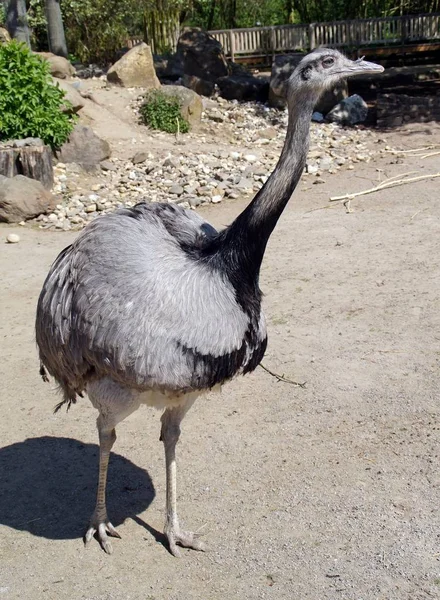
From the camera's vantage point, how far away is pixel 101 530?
4.03 metres

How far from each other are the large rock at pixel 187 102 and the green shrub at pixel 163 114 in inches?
3.2

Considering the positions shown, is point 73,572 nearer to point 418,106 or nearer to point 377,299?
point 377,299

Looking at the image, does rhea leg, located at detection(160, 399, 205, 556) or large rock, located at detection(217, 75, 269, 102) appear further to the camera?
large rock, located at detection(217, 75, 269, 102)

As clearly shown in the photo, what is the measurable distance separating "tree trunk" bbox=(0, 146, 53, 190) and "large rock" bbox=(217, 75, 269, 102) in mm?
5800

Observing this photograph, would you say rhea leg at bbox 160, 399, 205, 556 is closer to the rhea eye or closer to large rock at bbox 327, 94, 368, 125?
the rhea eye

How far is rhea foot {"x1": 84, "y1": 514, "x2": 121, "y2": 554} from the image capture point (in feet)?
13.2

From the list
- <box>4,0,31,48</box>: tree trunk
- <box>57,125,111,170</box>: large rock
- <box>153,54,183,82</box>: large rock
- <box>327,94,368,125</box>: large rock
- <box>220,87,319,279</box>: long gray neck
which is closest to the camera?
<box>220,87,319,279</box>: long gray neck

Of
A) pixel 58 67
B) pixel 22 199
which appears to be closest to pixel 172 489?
pixel 22 199

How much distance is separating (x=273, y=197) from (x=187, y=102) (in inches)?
398

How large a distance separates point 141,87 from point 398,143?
16.6ft

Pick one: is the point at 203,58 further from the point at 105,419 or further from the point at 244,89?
the point at 105,419

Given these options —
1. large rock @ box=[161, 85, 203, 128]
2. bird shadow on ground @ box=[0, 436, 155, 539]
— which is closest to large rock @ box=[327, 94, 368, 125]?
large rock @ box=[161, 85, 203, 128]

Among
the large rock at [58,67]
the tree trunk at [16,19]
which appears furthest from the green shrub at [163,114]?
the tree trunk at [16,19]

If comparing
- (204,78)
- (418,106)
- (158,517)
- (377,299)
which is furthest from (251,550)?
(204,78)
